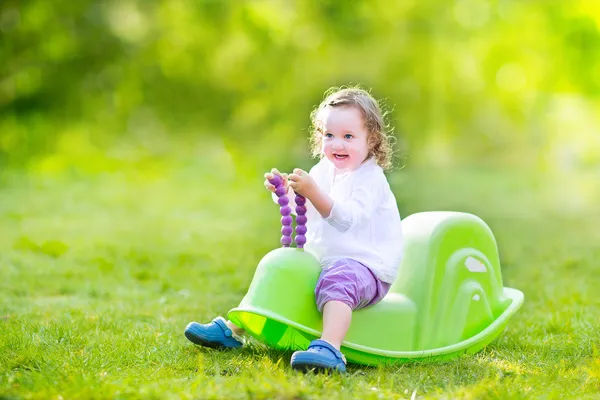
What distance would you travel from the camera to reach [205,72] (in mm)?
11172

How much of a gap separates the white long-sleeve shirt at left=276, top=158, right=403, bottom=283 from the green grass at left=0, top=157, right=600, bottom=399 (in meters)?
0.40

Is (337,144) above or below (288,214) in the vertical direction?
above

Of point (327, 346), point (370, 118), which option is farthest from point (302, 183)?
point (327, 346)

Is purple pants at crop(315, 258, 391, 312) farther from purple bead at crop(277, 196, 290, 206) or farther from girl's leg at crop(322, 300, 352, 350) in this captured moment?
purple bead at crop(277, 196, 290, 206)

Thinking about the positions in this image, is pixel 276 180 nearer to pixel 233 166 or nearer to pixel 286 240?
pixel 286 240

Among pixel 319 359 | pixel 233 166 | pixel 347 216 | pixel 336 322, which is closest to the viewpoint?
pixel 319 359

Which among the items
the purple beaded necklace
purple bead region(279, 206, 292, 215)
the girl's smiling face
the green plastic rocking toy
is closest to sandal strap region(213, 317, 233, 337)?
the green plastic rocking toy

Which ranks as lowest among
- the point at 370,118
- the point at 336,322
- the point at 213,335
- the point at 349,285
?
the point at 213,335

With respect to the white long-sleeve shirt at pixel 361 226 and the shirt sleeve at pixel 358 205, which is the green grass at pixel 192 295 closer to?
the white long-sleeve shirt at pixel 361 226

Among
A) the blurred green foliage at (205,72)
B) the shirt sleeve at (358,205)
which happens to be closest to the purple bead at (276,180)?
the shirt sleeve at (358,205)

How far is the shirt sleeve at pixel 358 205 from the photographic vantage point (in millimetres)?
2896

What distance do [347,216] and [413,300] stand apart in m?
0.48

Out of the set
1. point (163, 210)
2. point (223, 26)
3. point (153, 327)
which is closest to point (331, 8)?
point (223, 26)

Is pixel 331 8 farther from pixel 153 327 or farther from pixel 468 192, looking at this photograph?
pixel 153 327
